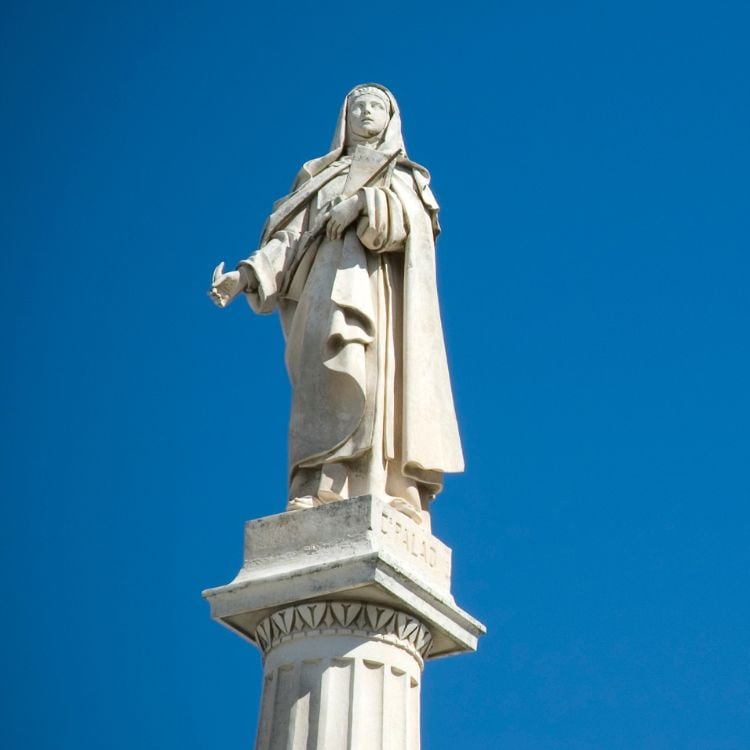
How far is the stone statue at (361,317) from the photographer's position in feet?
36.4

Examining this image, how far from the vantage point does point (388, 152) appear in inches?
502

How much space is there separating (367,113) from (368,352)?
2.55 m

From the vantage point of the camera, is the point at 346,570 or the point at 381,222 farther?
the point at 381,222

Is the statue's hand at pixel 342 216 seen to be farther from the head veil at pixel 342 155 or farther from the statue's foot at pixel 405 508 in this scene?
the statue's foot at pixel 405 508

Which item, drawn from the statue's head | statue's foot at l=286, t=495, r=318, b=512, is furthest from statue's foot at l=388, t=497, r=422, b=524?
the statue's head

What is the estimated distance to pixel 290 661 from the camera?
10.4 metres

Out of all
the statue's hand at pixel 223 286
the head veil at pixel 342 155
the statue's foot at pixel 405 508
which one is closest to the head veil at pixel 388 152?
the head veil at pixel 342 155

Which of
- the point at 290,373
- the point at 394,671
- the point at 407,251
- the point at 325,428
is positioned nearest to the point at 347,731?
the point at 394,671

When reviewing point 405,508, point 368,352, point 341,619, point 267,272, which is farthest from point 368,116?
point 341,619

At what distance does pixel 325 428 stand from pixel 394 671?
189cm

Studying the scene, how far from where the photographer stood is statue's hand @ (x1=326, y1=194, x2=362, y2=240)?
11930mm

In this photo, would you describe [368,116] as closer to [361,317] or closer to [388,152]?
[388,152]

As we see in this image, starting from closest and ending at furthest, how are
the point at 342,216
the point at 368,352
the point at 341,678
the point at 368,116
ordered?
the point at 341,678 < the point at 368,352 < the point at 342,216 < the point at 368,116

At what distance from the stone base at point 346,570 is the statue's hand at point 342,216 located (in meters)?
2.46
